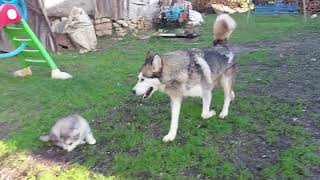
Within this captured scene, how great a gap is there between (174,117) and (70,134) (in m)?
1.11

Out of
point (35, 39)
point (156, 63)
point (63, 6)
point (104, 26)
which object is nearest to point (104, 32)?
point (104, 26)

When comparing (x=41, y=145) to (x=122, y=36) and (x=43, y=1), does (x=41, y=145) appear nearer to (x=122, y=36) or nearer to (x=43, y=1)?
(x=43, y=1)

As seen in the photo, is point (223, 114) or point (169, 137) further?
point (223, 114)

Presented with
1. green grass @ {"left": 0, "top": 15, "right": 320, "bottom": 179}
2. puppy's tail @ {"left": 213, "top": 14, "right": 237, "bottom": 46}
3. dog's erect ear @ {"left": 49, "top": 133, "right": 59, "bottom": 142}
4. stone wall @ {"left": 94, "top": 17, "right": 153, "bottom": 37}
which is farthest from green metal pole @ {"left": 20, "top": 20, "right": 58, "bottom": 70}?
stone wall @ {"left": 94, "top": 17, "right": 153, "bottom": 37}

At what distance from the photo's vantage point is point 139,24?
13203 mm

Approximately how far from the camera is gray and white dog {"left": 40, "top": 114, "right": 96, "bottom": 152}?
427cm

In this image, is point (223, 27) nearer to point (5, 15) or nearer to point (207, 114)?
point (207, 114)

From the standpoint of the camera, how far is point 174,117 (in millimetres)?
4312

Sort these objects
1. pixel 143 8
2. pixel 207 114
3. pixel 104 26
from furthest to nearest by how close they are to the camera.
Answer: pixel 143 8 < pixel 104 26 < pixel 207 114

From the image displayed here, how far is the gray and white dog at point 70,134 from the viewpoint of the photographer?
14.0 feet

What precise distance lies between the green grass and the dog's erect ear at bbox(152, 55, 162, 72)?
798 millimetres

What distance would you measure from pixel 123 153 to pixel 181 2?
39.4 feet

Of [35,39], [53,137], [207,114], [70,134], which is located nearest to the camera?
[70,134]

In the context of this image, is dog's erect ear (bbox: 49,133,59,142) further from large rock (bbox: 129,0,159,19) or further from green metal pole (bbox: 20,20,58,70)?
large rock (bbox: 129,0,159,19)
